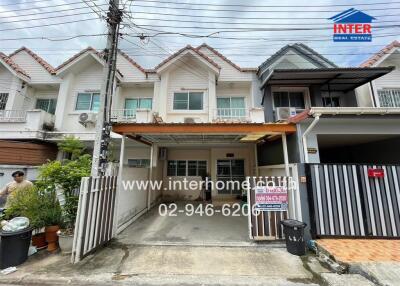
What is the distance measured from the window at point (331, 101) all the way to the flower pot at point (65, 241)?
37.2 ft

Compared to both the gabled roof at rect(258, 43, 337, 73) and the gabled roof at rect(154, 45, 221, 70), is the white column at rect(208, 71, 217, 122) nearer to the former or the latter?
the gabled roof at rect(154, 45, 221, 70)

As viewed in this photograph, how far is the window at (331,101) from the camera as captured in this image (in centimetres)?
932

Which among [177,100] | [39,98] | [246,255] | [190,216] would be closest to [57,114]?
[39,98]

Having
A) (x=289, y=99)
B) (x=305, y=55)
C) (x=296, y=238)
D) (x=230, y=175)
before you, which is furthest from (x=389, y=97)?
(x=296, y=238)

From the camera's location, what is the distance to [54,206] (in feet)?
15.1

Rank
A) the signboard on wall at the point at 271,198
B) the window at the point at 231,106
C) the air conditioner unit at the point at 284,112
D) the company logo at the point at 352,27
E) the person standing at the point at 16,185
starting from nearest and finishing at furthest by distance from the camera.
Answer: the person standing at the point at 16,185 < the signboard on wall at the point at 271,198 < the company logo at the point at 352,27 < the air conditioner unit at the point at 284,112 < the window at the point at 231,106

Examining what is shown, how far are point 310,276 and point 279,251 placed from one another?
1022 millimetres

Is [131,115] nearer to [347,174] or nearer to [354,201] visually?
[347,174]

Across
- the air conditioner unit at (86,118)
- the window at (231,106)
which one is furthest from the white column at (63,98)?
the window at (231,106)

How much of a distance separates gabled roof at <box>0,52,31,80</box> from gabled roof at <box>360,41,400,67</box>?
684 inches

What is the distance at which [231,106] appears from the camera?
10.1 metres

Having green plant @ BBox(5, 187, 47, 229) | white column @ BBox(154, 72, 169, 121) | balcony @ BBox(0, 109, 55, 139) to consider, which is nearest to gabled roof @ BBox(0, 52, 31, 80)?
balcony @ BBox(0, 109, 55, 139)

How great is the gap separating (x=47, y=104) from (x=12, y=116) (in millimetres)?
1620

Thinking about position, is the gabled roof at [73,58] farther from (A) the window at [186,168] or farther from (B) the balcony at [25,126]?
(A) the window at [186,168]
